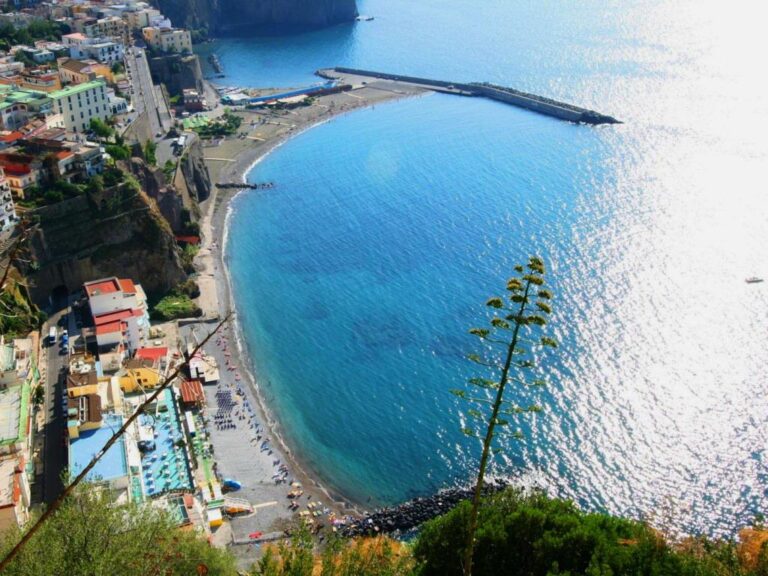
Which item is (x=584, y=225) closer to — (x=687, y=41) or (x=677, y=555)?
(x=677, y=555)

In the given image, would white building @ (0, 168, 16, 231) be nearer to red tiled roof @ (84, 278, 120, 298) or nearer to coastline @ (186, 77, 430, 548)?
red tiled roof @ (84, 278, 120, 298)

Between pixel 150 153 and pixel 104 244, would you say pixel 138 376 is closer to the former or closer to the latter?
pixel 104 244

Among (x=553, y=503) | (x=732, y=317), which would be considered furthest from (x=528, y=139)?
(x=553, y=503)

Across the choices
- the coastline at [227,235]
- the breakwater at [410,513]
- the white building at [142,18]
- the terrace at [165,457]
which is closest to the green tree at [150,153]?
the coastline at [227,235]

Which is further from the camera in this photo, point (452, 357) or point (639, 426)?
point (452, 357)

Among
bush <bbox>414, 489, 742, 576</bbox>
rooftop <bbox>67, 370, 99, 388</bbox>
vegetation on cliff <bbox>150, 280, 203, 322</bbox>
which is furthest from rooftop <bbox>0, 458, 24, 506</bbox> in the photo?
bush <bbox>414, 489, 742, 576</bbox>

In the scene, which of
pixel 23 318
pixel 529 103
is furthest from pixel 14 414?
pixel 529 103
